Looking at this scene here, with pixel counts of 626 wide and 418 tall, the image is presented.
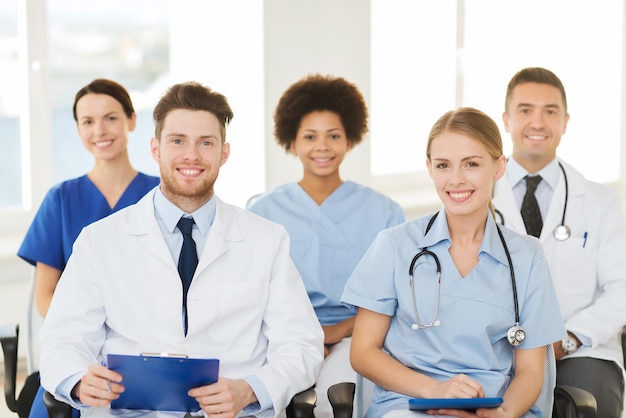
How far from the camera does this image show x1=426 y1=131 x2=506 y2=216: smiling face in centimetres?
226

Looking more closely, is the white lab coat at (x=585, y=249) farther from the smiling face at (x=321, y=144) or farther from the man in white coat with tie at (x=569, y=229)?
the smiling face at (x=321, y=144)

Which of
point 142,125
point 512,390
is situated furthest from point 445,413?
point 142,125

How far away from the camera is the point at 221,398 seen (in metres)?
2.02

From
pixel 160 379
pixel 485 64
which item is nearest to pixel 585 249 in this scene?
pixel 160 379

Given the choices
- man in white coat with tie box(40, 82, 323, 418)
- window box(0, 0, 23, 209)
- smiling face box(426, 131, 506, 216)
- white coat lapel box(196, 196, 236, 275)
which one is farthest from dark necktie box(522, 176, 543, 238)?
window box(0, 0, 23, 209)

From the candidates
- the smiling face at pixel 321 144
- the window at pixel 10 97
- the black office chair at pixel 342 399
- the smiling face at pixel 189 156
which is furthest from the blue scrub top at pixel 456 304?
the window at pixel 10 97

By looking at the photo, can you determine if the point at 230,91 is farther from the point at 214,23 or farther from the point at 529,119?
the point at 529,119

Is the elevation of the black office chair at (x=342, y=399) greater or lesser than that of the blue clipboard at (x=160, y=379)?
lesser

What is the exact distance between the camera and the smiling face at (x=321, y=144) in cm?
314

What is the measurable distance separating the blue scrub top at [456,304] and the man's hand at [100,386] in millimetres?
609

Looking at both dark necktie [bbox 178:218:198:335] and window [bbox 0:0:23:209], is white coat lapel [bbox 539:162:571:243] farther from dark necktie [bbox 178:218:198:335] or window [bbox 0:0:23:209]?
window [bbox 0:0:23:209]

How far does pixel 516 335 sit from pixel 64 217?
1.42 meters

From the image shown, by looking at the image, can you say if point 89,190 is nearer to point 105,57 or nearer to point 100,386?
point 100,386

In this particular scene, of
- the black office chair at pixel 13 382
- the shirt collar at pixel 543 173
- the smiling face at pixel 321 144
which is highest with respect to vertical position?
the smiling face at pixel 321 144
